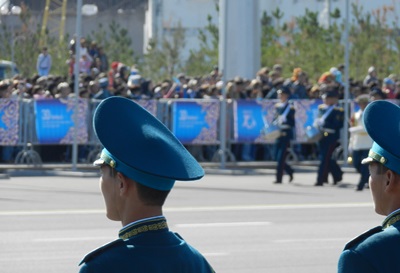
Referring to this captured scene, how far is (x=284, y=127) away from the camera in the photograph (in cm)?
2362

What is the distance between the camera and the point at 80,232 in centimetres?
1501

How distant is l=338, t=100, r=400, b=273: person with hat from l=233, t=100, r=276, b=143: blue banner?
22145 millimetres

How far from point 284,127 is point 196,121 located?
3498 millimetres

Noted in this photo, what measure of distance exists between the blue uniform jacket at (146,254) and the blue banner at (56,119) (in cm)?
2118

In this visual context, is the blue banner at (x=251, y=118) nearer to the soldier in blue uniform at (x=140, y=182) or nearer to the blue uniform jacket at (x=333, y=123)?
the blue uniform jacket at (x=333, y=123)

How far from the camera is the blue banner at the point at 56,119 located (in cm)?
2523

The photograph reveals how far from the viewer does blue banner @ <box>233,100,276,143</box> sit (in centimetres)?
2703

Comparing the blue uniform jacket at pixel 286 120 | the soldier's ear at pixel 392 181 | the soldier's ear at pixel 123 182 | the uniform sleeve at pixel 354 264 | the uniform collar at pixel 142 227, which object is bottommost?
the blue uniform jacket at pixel 286 120

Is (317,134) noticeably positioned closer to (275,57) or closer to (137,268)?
(137,268)

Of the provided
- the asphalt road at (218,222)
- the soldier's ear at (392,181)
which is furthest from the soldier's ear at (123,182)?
the asphalt road at (218,222)

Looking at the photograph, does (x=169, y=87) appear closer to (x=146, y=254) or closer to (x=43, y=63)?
(x=43, y=63)

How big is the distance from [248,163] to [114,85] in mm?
3167

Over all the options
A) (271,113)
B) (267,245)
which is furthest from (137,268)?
(271,113)

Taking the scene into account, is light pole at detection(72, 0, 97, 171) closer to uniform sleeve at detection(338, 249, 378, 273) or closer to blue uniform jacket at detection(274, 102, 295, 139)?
blue uniform jacket at detection(274, 102, 295, 139)
